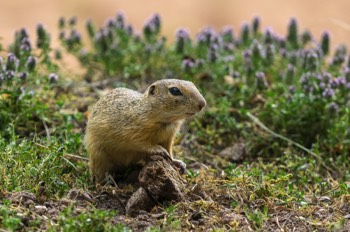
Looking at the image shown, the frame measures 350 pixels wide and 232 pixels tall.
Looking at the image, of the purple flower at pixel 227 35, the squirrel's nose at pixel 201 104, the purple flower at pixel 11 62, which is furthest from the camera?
the purple flower at pixel 227 35

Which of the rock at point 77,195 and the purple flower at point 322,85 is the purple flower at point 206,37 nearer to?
the purple flower at point 322,85

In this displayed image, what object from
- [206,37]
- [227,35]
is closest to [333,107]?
[206,37]

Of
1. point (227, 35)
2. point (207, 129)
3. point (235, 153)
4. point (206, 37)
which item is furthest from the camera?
point (227, 35)

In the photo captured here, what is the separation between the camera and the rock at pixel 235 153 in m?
7.03

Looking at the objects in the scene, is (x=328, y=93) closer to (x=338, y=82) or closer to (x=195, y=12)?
(x=338, y=82)

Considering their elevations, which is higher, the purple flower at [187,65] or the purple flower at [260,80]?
the purple flower at [187,65]

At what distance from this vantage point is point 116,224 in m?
4.86

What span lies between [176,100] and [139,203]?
2.78 feet

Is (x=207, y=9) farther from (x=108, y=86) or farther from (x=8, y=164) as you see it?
(x=8, y=164)

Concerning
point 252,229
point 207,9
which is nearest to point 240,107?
point 252,229

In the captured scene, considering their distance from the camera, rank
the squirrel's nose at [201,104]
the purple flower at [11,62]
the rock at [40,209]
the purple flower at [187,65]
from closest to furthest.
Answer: the rock at [40,209]
the squirrel's nose at [201,104]
the purple flower at [11,62]
the purple flower at [187,65]

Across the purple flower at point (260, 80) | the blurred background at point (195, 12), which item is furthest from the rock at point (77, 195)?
the blurred background at point (195, 12)

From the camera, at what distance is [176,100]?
5660 millimetres

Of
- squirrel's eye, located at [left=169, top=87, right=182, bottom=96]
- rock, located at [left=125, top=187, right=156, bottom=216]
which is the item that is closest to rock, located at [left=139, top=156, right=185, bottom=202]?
rock, located at [left=125, top=187, right=156, bottom=216]
